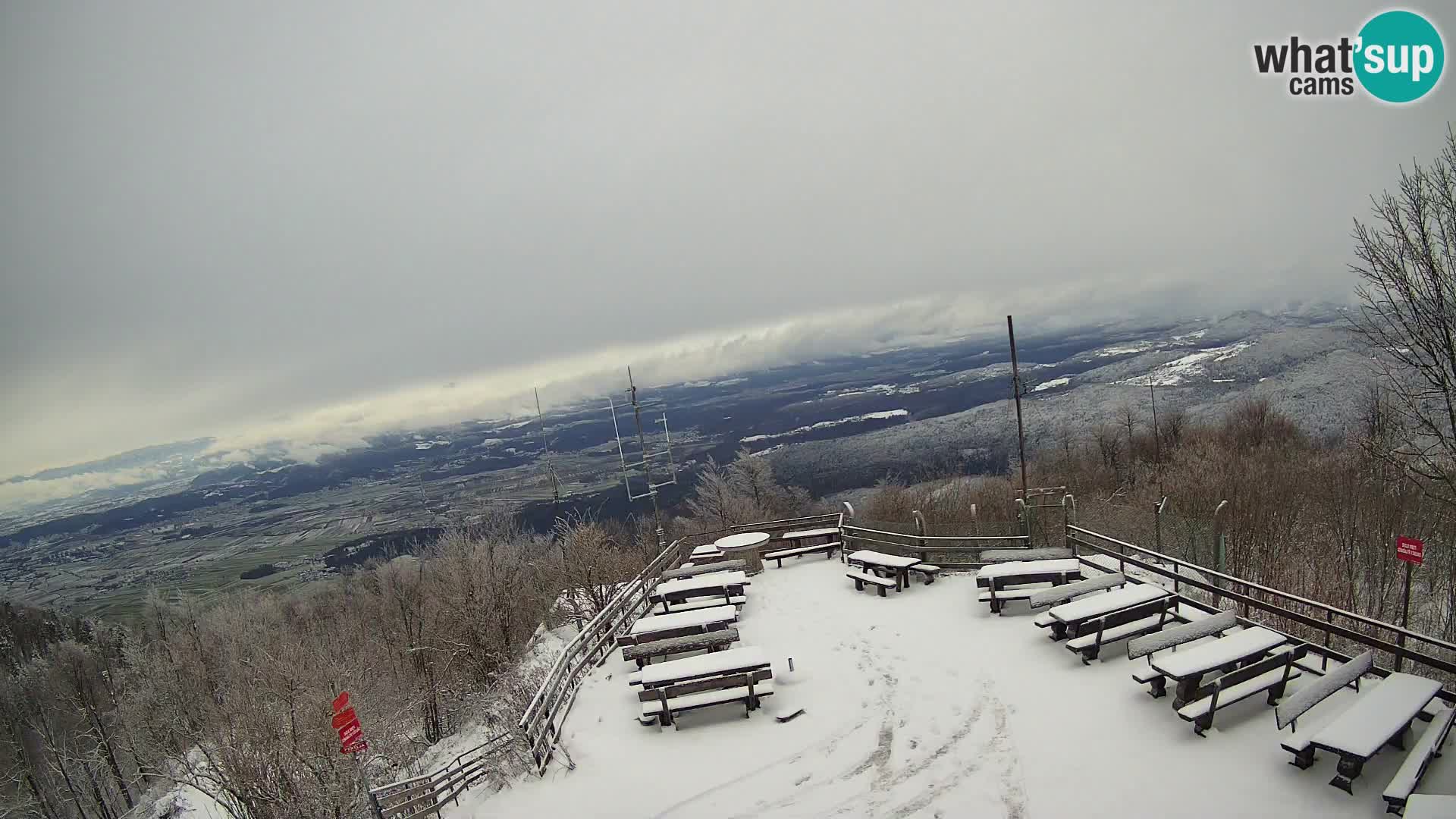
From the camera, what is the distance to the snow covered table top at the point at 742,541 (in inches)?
648

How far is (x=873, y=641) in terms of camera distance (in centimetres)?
1089

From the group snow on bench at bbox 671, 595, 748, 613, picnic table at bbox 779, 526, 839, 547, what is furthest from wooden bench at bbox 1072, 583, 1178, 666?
picnic table at bbox 779, 526, 839, 547

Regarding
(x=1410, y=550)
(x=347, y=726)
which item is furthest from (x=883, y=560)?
(x=347, y=726)

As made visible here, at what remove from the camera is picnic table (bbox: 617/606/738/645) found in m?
10.9

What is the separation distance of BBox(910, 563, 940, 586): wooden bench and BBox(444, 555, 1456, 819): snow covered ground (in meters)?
2.46

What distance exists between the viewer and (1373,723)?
572cm

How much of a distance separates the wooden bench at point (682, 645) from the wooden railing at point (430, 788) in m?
2.52

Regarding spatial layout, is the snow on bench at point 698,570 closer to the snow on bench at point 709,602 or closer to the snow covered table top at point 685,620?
the snow on bench at point 709,602

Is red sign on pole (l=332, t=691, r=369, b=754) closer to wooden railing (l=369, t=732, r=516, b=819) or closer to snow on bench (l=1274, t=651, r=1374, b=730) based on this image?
wooden railing (l=369, t=732, r=516, b=819)

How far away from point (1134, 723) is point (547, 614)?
33.6 meters

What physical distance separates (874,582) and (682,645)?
501 cm

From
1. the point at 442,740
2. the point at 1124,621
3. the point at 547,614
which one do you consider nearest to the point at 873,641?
the point at 1124,621

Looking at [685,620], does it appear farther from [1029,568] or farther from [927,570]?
[1029,568]

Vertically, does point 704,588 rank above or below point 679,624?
below
